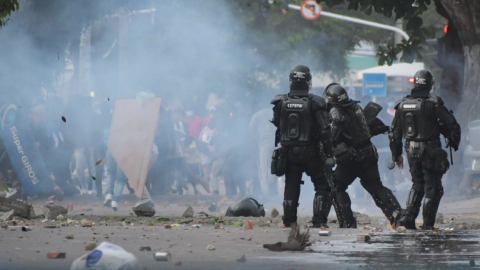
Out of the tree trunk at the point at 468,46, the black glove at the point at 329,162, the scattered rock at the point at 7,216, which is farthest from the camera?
the tree trunk at the point at 468,46

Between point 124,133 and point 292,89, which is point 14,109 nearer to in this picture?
point 124,133

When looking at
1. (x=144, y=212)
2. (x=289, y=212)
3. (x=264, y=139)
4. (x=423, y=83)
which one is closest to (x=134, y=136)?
(x=264, y=139)

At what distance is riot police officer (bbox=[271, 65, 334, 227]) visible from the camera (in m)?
10.8

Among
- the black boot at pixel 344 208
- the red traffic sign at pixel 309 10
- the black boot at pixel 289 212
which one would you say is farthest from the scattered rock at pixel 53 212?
the red traffic sign at pixel 309 10

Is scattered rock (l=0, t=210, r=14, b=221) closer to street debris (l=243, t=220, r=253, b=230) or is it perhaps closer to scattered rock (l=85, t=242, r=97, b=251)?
street debris (l=243, t=220, r=253, b=230)

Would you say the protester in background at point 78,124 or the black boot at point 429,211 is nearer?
the black boot at point 429,211

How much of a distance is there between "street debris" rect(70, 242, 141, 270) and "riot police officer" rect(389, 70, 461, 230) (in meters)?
5.22

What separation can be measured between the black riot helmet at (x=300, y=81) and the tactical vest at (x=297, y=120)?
103 millimetres

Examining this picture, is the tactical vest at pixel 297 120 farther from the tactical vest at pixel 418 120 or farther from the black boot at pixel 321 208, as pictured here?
the tactical vest at pixel 418 120

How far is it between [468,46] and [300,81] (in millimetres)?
7931

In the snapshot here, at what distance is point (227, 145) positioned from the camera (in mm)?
20750

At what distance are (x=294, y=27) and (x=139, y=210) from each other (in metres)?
19.3

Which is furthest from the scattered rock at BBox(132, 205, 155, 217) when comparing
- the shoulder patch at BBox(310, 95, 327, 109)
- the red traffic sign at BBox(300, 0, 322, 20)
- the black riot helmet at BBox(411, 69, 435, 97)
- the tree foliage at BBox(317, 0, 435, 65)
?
the red traffic sign at BBox(300, 0, 322, 20)

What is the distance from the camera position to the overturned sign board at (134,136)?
17.2m
